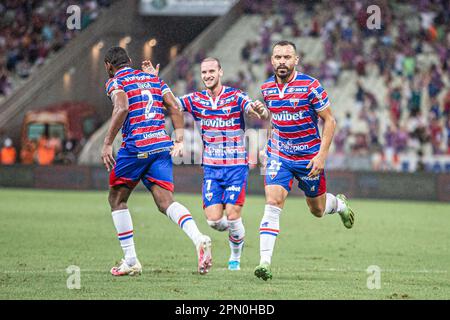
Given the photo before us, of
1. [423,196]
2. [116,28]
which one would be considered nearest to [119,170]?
[423,196]

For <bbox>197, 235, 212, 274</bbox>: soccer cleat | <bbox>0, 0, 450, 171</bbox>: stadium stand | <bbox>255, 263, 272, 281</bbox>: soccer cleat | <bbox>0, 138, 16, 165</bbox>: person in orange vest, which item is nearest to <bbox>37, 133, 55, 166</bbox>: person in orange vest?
<bbox>0, 138, 16, 165</bbox>: person in orange vest

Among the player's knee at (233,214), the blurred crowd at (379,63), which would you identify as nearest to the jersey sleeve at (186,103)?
the player's knee at (233,214)

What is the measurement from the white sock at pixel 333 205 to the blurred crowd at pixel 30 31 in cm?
2953

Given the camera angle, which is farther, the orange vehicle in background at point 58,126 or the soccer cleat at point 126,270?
the orange vehicle in background at point 58,126

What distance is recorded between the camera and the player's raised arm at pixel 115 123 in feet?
34.6

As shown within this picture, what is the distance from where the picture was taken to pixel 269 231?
35.8 feet

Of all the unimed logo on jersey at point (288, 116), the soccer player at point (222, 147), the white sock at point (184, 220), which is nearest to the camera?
the white sock at point (184, 220)

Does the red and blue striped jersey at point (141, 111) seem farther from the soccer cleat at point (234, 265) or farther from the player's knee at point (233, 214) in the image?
Result: the soccer cleat at point (234, 265)

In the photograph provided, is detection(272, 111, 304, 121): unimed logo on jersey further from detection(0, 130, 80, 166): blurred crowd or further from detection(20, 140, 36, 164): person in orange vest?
detection(20, 140, 36, 164): person in orange vest

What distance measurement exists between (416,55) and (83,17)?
14.3 m

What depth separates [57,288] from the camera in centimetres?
987

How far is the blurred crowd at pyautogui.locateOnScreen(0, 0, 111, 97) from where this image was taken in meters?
41.4

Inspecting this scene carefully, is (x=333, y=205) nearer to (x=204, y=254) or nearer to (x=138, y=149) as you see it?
(x=204, y=254)

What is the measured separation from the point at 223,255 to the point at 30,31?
1214 inches
